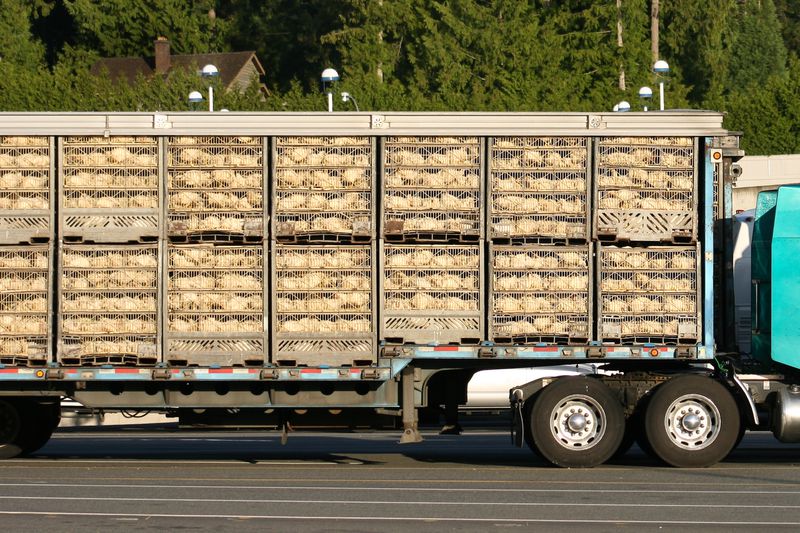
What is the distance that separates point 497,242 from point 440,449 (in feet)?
14.7

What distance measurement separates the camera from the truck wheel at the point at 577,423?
Result: 1794cm

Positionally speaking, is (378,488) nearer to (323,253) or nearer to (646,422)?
(323,253)

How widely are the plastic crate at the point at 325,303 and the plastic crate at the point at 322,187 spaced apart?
0.21 metres

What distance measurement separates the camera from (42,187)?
1841cm

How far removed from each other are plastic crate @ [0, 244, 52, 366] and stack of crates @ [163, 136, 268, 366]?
55.0 inches

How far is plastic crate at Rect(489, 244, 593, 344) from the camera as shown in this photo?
18.2 m

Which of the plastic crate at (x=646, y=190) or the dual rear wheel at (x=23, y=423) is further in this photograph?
the dual rear wheel at (x=23, y=423)

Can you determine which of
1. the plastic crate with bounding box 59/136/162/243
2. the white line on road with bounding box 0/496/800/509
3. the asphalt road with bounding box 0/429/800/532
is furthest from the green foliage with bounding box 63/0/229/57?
the white line on road with bounding box 0/496/800/509

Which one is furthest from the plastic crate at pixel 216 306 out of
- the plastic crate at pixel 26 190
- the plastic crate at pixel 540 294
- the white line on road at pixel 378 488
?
the plastic crate at pixel 540 294

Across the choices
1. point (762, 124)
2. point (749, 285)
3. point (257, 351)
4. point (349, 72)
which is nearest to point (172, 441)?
point (257, 351)

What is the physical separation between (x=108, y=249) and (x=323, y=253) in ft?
8.18

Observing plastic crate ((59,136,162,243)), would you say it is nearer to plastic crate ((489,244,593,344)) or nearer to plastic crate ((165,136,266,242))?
plastic crate ((165,136,266,242))

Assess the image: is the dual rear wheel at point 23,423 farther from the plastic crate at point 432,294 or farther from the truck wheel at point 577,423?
the truck wheel at point 577,423

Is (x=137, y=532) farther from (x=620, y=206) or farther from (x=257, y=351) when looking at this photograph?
(x=620, y=206)
